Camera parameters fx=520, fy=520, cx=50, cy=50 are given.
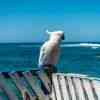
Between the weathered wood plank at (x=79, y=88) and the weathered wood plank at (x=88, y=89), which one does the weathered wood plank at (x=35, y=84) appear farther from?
the weathered wood plank at (x=88, y=89)

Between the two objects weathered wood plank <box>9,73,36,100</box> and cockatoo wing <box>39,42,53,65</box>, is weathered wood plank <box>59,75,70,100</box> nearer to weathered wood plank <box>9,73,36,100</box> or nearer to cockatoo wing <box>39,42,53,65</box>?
cockatoo wing <box>39,42,53,65</box>

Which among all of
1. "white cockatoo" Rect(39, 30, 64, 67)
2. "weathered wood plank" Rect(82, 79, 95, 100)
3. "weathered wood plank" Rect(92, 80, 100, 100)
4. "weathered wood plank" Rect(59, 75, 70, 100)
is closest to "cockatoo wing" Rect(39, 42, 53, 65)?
"white cockatoo" Rect(39, 30, 64, 67)

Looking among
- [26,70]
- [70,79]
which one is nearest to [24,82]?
[26,70]

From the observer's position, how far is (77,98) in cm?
714


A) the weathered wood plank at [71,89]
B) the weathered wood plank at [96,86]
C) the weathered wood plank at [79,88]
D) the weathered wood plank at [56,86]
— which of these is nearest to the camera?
the weathered wood plank at [96,86]

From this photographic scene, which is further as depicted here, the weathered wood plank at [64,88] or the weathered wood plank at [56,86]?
the weathered wood plank at [56,86]

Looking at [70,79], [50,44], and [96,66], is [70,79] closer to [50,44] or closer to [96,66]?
[50,44]

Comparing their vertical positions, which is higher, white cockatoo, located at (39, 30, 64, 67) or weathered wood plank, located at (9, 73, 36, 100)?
white cockatoo, located at (39, 30, 64, 67)

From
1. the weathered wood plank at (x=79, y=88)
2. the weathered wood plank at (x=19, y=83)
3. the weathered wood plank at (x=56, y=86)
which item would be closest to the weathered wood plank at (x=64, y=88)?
the weathered wood plank at (x=56, y=86)

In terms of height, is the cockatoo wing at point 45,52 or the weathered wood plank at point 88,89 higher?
the cockatoo wing at point 45,52

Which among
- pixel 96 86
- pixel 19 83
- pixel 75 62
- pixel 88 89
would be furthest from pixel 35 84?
pixel 75 62

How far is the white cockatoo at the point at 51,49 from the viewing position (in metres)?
7.36

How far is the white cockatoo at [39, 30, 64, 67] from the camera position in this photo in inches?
290

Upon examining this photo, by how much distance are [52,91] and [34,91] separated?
1.10 ft
